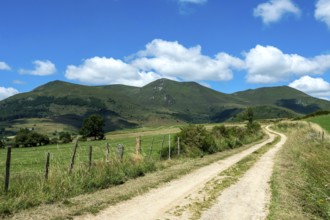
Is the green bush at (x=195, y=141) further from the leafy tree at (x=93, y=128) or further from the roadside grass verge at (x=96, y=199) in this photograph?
the leafy tree at (x=93, y=128)

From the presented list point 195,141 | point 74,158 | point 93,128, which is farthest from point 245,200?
point 93,128

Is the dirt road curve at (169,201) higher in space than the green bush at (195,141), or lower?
lower

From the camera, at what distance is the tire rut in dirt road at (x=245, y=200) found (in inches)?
447

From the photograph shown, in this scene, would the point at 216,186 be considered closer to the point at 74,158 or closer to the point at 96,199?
the point at 96,199

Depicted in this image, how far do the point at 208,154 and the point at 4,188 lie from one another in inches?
901

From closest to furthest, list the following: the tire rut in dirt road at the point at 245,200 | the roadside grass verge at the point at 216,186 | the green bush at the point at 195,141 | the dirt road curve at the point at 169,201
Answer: the dirt road curve at the point at 169,201, the tire rut in dirt road at the point at 245,200, the roadside grass verge at the point at 216,186, the green bush at the point at 195,141

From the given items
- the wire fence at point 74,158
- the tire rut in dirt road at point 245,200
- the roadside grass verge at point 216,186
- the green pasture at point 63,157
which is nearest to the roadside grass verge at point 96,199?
the wire fence at point 74,158

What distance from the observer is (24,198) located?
1201cm

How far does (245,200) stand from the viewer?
1368cm

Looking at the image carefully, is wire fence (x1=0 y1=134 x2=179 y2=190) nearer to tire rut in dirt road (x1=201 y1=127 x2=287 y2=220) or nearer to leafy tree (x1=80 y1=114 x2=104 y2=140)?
tire rut in dirt road (x1=201 y1=127 x2=287 y2=220)

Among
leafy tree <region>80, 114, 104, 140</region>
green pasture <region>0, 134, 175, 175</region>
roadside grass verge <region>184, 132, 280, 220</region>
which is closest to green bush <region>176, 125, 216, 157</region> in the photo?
green pasture <region>0, 134, 175, 175</region>

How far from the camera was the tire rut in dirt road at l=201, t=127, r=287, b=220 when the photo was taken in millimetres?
11361

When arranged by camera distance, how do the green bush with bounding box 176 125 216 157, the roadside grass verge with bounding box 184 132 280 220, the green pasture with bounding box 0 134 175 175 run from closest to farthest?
the roadside grass verge with bounding box 184 132 280 220, the green pasture with bounding box 0 134 175 175, the green bush with bounding box 176 125 216 157

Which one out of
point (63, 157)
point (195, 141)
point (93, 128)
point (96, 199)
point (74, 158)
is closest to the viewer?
point (96, 199)
